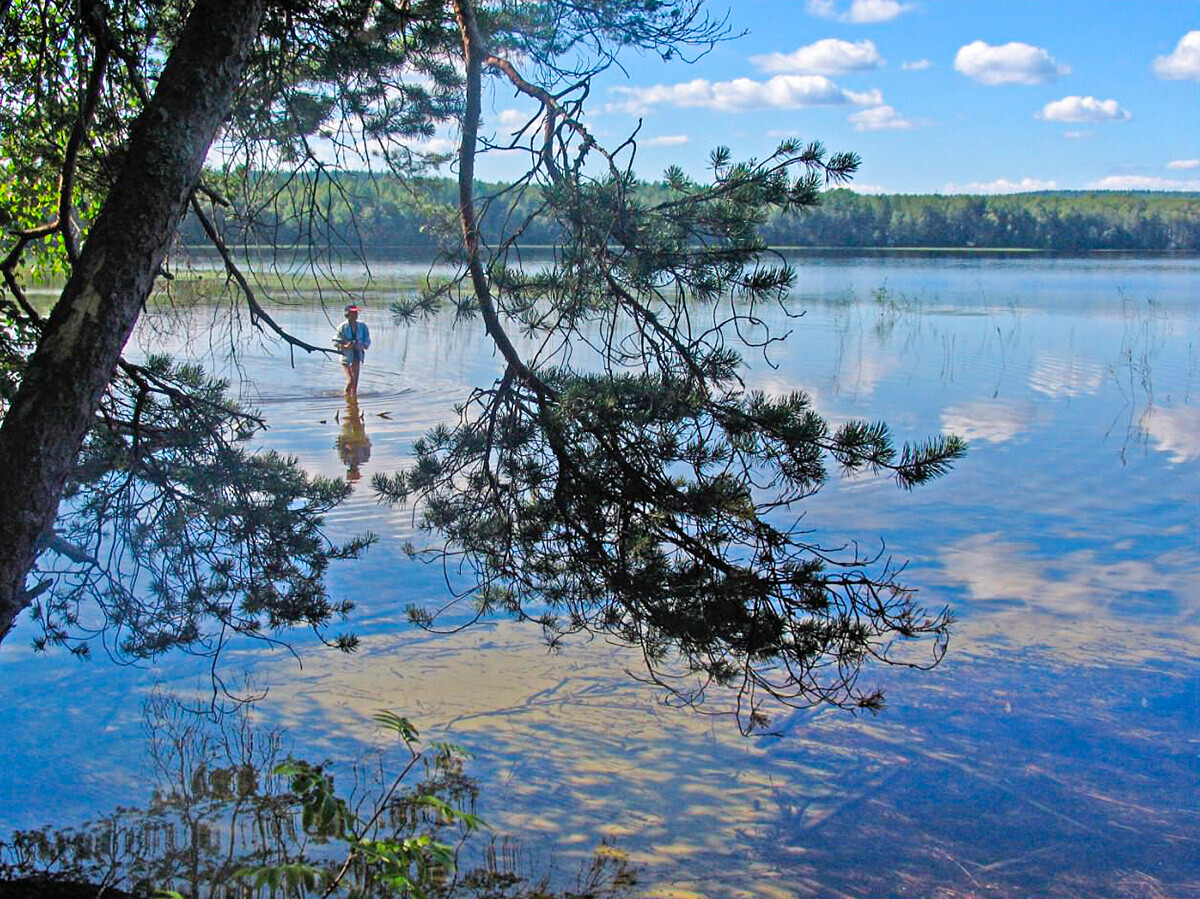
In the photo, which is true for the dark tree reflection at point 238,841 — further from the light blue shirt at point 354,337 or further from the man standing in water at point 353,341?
the light blue shirt at point 354,337

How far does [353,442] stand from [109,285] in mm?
8811

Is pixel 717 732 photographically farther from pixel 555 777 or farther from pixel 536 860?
pixel 536 860

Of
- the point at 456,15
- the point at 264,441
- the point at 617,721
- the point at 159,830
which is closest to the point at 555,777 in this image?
the point at 617,721

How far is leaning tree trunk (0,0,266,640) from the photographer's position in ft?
10.4

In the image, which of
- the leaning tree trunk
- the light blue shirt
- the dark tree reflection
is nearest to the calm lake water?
the dark tree reflection

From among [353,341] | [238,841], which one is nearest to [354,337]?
[353,341]

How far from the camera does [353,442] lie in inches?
472

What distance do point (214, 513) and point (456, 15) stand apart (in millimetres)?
2336

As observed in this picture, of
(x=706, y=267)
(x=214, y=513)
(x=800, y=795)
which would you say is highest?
(x=706, y=267)

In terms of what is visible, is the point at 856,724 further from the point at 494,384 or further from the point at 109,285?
the point at 109,285

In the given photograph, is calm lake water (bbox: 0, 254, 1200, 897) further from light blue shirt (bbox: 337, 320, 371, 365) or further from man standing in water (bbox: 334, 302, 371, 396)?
light blue shirt (bbox: 337, 320, 371, 365)

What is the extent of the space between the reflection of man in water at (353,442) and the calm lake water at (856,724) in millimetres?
232

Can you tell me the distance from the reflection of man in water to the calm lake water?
232mm

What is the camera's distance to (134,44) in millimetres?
4574
